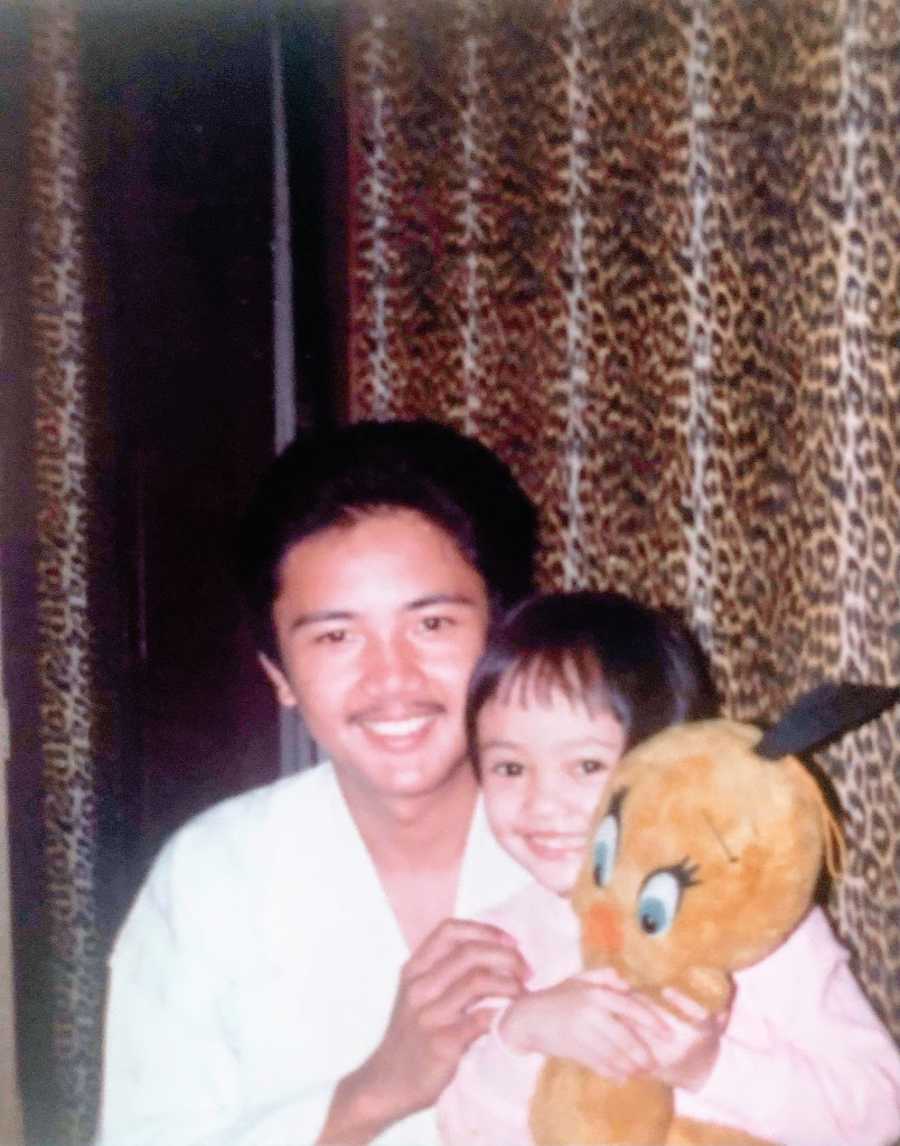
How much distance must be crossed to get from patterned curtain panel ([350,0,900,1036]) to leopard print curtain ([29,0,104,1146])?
0.39 metres

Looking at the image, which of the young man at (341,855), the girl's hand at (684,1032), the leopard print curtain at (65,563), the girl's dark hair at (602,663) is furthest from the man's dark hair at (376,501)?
the leopard print curtain at (65,563)

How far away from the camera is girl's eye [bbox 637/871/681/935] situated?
0.58 meters

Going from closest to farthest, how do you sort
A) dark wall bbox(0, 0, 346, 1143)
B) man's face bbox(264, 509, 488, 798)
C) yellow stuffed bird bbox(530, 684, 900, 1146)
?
yellow stuffed bird bbox(530, 684, 900, 1146)
man's face bbox(264, 509, 488, 798)
dark wall bbox(0, 0, 346, 1143)

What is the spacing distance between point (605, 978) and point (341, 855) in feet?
1.07

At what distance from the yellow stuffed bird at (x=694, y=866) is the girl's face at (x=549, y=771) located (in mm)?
70

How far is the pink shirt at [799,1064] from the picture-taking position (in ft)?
2.09

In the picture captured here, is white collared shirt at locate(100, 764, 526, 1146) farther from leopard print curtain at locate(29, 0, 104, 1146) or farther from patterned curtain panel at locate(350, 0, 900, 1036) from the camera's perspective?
leopard print curtain at locate(29, 0, 104, 1146)

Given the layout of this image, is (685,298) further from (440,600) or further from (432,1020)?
(432,1020)

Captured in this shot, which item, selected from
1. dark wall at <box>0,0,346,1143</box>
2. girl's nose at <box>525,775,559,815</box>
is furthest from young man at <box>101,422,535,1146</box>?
dark wall at <box>0,0,346,1143</box>

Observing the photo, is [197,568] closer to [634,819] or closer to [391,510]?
[391,510]

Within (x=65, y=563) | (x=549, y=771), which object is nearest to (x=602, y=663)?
A: (x=549, y=771)

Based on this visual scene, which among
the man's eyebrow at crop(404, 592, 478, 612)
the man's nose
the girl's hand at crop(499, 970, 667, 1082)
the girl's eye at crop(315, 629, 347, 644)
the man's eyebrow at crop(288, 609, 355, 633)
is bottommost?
the girl's hand at crop(499, 970, 667, 1082)

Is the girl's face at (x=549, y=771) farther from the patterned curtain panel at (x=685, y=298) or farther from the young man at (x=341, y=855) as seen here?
the patterned curtain panel at (x=685, y=298)

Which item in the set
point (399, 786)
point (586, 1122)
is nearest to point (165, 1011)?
point (399, 786)
